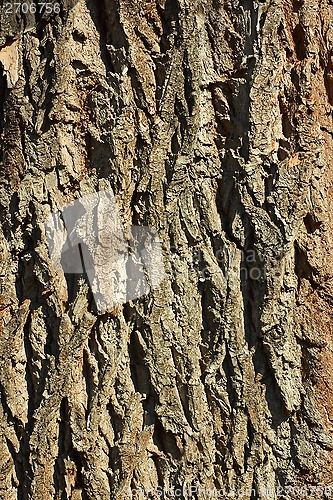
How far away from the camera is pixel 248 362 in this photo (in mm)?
1821

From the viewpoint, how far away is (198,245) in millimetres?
1837

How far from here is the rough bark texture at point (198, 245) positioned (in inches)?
71.1

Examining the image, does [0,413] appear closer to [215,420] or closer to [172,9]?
[215,420]

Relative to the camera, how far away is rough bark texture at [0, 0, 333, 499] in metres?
1.81

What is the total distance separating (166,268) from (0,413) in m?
0.73

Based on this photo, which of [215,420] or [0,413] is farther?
[0,413]

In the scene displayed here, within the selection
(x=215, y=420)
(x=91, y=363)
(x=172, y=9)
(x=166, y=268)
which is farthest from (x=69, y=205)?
(x=215, y=420)

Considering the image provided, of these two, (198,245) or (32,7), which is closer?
(198,245)

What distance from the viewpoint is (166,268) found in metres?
1.84

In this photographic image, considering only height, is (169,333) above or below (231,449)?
above

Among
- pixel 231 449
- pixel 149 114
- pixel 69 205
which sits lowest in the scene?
pixel 231 449

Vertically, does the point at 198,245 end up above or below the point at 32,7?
below

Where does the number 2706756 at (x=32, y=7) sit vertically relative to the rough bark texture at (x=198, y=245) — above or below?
above

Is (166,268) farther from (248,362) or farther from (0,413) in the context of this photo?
(0,413)
